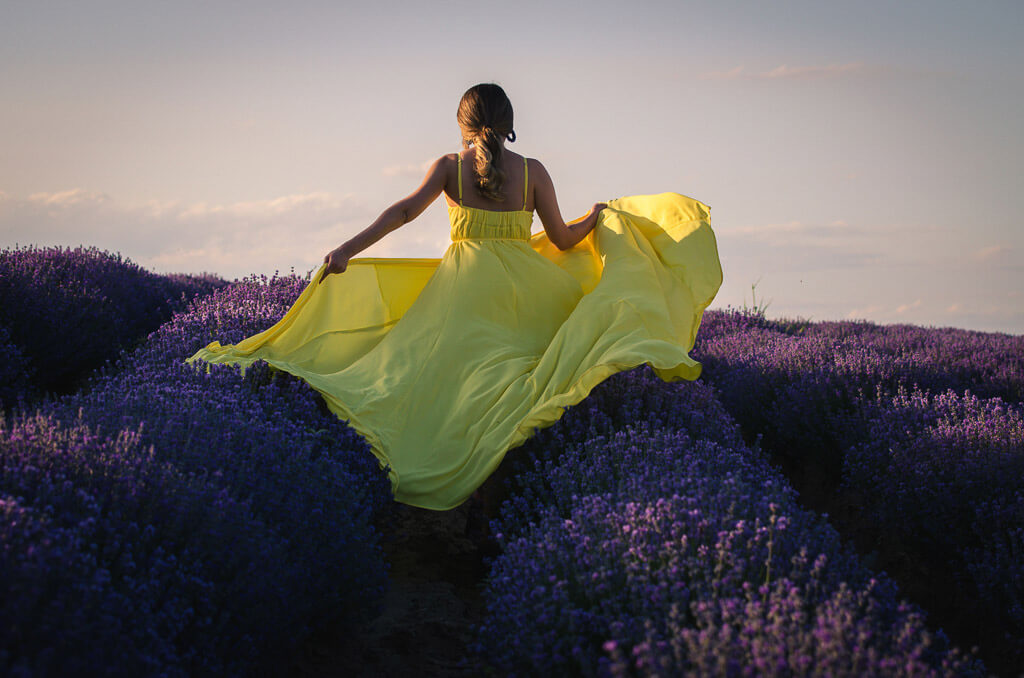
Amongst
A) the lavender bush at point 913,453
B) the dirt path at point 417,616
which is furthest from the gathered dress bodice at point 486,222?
the lavender bush at point 913,453

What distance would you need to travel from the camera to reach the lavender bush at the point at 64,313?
191 inches

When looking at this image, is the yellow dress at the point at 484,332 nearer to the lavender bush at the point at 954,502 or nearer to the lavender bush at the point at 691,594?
the lavender bush at the point at 691,594

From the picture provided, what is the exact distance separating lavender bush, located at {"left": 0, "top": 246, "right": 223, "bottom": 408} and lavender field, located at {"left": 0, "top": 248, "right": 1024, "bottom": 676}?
24.3 inches

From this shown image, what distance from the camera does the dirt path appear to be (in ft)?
8.08

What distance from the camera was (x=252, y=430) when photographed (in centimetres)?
275

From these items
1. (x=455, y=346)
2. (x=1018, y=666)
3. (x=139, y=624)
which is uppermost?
(x=455, y=346)

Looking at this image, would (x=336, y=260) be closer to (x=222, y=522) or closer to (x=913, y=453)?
(x=222, y=522)

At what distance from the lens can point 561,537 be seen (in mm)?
2281

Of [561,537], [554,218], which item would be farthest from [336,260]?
[561,537]

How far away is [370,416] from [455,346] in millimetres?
533

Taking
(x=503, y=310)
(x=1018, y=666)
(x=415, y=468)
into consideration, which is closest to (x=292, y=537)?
(x=415, y=468)

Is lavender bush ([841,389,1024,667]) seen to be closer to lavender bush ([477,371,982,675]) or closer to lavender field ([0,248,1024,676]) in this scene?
lavender field ([0,248,1024,676])

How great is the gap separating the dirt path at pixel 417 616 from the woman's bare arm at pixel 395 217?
1.22 metres

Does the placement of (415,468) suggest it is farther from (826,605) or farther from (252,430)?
(826,605)
